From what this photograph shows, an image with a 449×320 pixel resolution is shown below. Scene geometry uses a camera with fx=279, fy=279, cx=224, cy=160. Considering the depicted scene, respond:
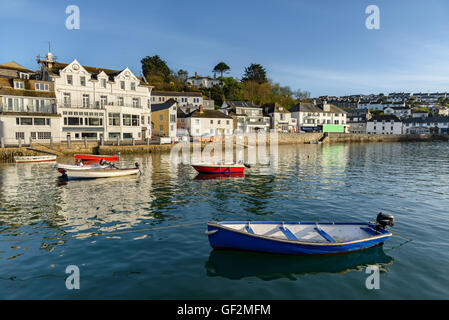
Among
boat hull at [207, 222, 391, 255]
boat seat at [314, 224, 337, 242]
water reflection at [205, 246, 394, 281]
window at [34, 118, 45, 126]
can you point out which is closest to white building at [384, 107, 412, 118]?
window at [34, 118, 45, 126]

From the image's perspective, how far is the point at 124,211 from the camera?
19406 mm

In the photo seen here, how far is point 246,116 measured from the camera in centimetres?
9669

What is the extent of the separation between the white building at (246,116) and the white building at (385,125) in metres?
61.0

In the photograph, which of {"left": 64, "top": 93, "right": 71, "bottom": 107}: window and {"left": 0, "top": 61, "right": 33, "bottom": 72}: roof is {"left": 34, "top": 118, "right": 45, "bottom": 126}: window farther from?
{"left": 0, "top": 61, "right": 33, "bottom": 72}: roof

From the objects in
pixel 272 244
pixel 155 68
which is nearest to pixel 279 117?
pixel 155 68

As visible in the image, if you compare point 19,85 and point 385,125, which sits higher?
point 19,85

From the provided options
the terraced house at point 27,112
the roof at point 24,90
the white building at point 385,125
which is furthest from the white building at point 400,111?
the terraced house at point 27,112

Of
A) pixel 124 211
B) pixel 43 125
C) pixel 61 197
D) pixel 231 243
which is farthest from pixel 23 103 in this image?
pixel 231 243

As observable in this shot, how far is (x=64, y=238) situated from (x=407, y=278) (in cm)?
1620

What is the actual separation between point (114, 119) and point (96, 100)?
17.0 feet

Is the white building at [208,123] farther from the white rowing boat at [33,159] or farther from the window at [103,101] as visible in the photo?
the white rowing boat at [33,159]

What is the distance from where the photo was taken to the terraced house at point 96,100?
179ft

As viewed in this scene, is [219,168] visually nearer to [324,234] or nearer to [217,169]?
[217,169]
